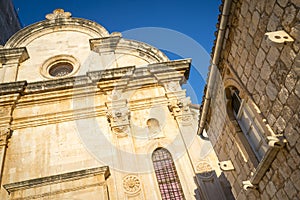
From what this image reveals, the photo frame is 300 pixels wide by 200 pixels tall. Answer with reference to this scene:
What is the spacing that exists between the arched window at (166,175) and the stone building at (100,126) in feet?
0.13

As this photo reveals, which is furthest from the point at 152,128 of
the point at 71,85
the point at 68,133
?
the point at 71,85

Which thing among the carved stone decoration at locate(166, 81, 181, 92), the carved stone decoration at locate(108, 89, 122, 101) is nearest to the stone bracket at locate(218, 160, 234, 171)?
the carved stone decoration at locate(166, 81, 181, 92)

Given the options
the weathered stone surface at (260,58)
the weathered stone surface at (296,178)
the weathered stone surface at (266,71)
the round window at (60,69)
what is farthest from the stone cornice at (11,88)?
the weathered stone surface at (296,178)

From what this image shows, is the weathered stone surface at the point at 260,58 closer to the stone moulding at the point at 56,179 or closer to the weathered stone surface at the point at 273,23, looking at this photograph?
the weathered stone surface at the point at 273,23

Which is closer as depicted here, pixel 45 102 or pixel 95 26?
pixel 45 102

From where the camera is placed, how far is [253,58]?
443cm

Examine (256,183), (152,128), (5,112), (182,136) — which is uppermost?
(5,112)

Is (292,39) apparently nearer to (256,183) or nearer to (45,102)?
(256,183)

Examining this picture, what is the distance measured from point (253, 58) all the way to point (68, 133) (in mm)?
8754

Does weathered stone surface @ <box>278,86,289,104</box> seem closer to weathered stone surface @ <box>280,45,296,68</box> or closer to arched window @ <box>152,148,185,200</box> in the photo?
weathered stone surface @ <box>280,45,296,68</box>

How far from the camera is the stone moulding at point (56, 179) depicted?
8.95 m

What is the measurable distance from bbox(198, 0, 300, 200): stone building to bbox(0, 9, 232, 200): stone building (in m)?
4.24

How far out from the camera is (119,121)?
1109 centimetres

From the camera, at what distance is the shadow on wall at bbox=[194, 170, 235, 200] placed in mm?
9320
